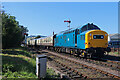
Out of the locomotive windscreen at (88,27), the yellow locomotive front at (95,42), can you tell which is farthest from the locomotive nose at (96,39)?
the locomotive windscreen at (88,27)

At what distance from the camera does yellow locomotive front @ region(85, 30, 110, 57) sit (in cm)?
1441

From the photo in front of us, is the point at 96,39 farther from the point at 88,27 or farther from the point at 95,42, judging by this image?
the point at 88,27

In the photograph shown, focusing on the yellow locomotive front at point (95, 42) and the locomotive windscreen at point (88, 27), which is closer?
the yellow locomotive front at point (95, 42)

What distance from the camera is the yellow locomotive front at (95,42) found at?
47.3ft

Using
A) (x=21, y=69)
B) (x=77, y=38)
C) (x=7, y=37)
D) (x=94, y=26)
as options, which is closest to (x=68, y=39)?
(x=77, y=38)

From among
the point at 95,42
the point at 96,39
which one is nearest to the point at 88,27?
the point at 96,39

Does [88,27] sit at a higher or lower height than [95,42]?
higher

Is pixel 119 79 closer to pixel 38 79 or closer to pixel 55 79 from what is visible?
pixel 55 79

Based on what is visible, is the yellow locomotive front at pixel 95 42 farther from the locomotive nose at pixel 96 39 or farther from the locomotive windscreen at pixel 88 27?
the locomotive windscreen at pixel 88 27

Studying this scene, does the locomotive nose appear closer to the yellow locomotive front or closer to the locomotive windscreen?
the yellow locomotive front

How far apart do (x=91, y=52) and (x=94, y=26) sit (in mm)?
3498

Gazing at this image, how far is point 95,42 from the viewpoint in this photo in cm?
1462

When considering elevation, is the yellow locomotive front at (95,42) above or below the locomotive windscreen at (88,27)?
below

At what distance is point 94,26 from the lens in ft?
54.1
